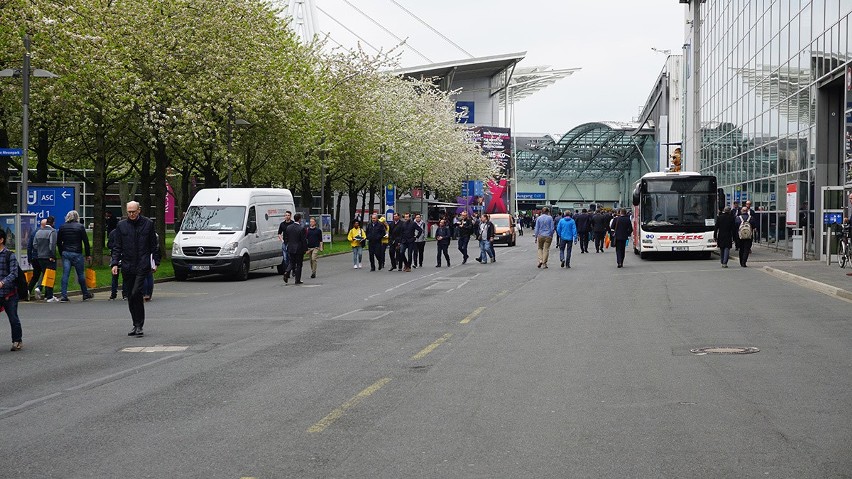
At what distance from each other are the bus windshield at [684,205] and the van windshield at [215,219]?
47.5 feet

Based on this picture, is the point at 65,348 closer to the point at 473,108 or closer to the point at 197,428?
the point at 197,428

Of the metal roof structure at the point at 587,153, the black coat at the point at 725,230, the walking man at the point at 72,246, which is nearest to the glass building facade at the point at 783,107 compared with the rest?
the black coat at the point at 725,230

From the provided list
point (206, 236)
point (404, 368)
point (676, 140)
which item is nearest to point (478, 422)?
point (404, 368)

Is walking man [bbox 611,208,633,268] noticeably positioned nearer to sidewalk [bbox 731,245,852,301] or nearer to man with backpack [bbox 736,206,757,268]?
man with backpack [bbox 736,206,757,268]

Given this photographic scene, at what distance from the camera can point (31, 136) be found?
34781 millimetres

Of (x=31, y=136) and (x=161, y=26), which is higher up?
(x=161, y=26)

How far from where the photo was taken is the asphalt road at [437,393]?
6371mm

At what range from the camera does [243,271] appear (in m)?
27.2

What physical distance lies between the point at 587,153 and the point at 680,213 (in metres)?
100

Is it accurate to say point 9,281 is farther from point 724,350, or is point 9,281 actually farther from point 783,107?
point 783,107

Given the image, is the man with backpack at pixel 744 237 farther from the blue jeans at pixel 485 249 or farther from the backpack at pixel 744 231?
the blue jeans at pixel 485 249

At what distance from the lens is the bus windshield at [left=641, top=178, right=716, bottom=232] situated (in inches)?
→ 1363

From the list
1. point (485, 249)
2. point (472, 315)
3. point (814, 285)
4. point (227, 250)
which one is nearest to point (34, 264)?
point (227, 250)

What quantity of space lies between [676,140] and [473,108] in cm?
2875
